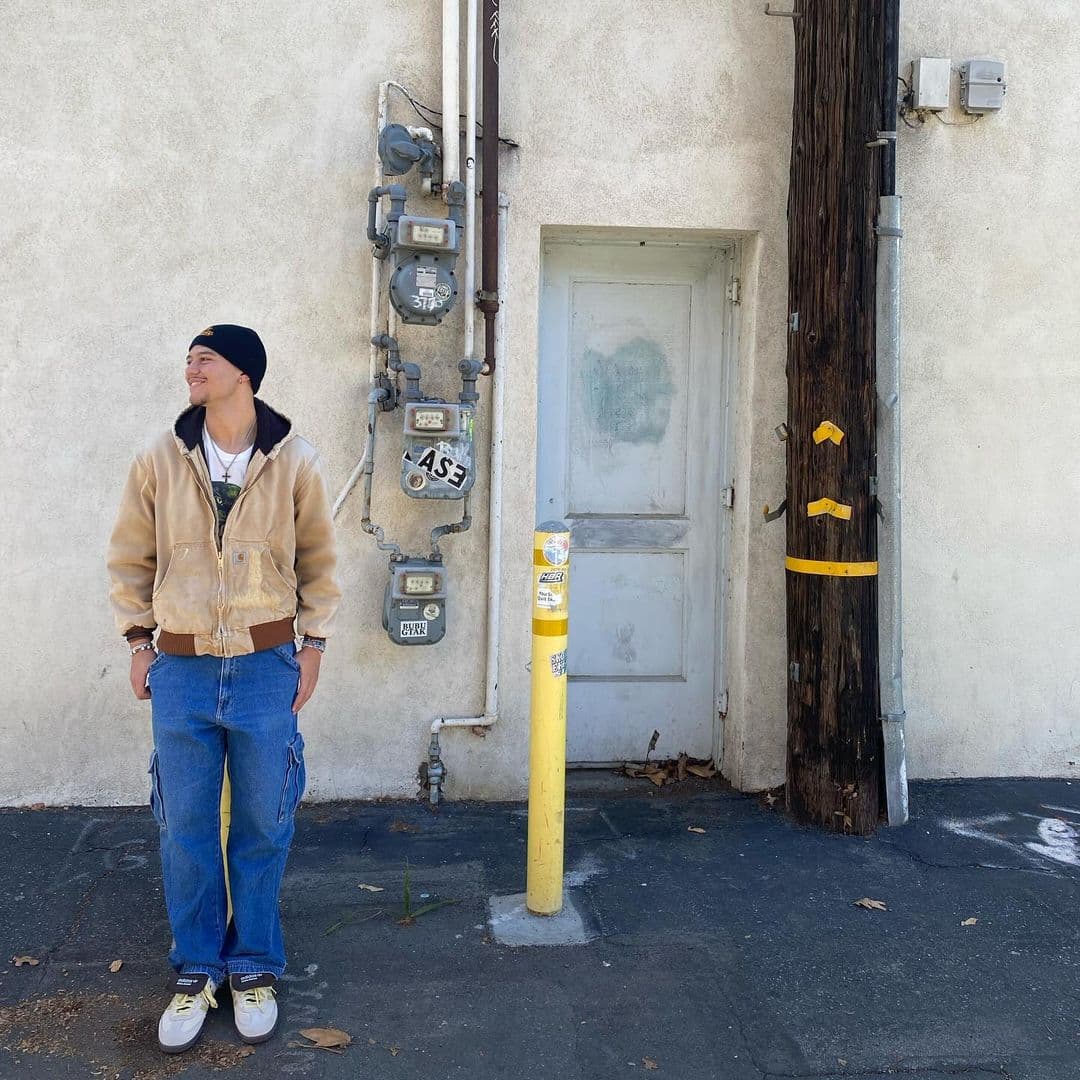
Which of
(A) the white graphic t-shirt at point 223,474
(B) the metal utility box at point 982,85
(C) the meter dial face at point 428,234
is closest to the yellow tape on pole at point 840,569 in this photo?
(C) the meter dial face at point 428,234

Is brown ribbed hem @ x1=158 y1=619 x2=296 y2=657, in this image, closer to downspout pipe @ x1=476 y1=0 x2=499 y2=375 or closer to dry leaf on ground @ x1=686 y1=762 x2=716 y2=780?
downspout pipe @ x1=476 y1=0 x2=499 y2=375

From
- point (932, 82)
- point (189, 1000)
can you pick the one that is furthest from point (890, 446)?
point (189, 1000)

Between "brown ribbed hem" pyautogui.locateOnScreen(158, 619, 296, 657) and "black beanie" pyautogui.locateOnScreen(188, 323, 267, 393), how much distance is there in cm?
71

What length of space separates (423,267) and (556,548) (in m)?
1.52

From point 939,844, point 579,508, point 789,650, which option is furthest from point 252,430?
point 939,844

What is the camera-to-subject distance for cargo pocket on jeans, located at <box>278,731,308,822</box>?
3166 millimetres

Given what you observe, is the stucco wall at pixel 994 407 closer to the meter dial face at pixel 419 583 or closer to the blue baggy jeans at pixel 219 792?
the meter dial face at pixel 419 583

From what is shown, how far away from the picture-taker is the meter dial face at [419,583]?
464 cm

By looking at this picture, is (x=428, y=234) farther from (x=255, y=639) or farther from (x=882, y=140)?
(x=255, y=639)

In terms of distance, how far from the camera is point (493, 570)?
4902 mm

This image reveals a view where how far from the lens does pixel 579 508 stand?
5.34m

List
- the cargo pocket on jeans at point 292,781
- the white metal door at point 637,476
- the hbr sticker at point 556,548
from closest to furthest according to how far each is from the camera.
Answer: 1. the cargo pocket on jeans at point 292,781
2. the hbr sticker at point 556,548
3. the white metal door at point 637,476

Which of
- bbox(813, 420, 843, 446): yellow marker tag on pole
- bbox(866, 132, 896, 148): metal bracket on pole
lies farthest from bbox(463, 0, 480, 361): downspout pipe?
bbox(866, 132, 896, 148): metal bracket on pole

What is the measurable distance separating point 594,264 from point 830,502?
Result: 1.65m
